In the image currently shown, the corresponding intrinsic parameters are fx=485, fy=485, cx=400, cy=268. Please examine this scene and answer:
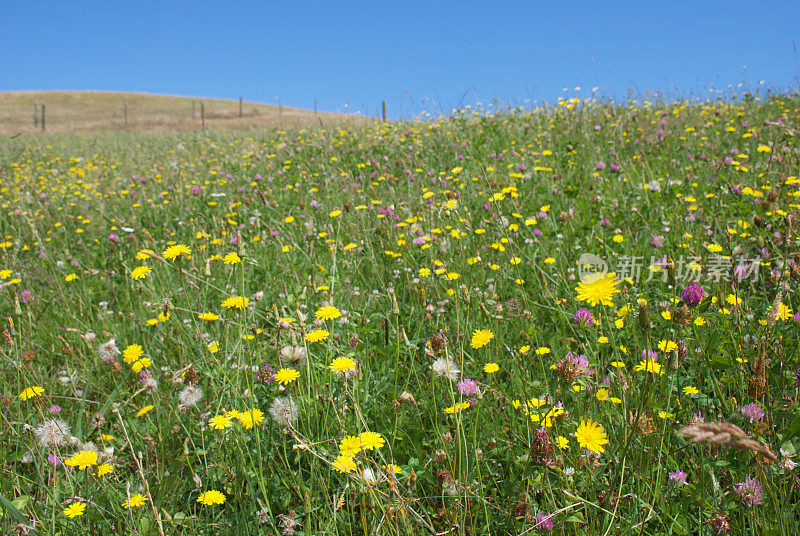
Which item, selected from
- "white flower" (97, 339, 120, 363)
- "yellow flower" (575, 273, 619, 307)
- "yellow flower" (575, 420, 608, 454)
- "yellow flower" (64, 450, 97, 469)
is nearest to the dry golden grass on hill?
"white flower" (97, 339, 120, 363)

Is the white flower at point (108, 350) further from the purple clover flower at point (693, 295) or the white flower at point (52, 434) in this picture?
the purple clover flower at point (693, 295)

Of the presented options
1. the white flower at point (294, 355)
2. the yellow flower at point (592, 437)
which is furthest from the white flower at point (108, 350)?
the yellow flower at point (592, 437)

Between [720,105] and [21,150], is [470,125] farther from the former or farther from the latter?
[21,150]

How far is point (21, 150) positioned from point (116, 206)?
29.1ft

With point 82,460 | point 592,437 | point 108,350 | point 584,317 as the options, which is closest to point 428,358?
point 584,317

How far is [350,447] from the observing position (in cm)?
136

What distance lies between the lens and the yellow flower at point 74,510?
142 centimetres

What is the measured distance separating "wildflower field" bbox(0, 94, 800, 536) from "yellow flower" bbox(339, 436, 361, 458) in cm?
2

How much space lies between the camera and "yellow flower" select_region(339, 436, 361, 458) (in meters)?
1.31

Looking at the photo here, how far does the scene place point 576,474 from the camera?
140 centimetres

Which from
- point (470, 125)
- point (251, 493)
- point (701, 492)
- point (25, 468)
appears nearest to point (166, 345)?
point (25, 468)

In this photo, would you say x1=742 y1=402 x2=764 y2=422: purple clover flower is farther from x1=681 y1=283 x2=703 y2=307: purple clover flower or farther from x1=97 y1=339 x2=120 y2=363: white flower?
x1=97 y1=339 x2=120 y2=363: white flower

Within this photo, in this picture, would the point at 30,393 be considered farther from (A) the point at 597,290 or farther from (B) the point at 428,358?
(A) the point at 597,290

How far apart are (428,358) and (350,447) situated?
837mm
